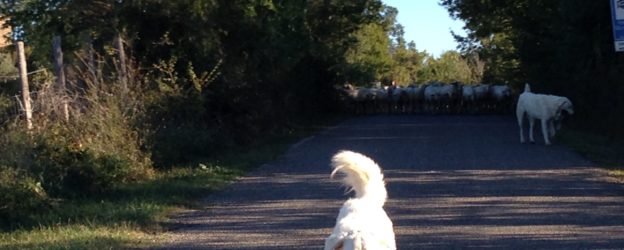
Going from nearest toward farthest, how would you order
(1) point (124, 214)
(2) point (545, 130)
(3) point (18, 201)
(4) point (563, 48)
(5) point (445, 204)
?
(1) point (124, 214), (5) point (445, 204), (3) point (18, 201), (2) point (545, 130), (4) point (563, 48)

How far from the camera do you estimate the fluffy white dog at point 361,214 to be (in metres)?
7.19

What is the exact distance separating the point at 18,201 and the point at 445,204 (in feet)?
19.3

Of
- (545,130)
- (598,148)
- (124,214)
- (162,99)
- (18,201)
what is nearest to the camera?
(124,214)

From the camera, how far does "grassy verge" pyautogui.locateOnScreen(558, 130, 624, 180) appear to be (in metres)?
19.7

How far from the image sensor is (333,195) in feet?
52.3

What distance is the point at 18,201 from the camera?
15.1m

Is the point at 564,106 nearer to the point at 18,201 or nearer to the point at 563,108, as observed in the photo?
the point at 563,108

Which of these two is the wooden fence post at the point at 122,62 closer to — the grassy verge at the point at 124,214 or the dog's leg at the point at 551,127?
the grassy verge at the point at 124,214

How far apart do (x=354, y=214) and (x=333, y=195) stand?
8283 mm

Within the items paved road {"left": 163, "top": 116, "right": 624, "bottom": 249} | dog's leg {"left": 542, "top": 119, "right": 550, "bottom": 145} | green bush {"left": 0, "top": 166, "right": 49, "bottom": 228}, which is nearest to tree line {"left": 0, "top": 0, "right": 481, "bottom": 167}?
paved road {"left": 163, "top": 116, "right": 624, "bottom": 249}

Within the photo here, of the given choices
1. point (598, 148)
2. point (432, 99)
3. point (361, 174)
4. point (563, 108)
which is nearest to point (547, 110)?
point (563, 108)

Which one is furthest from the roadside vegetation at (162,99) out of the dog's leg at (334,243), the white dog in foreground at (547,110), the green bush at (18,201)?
the dog's leg at (334,243)

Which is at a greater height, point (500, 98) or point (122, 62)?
point (122, 62)

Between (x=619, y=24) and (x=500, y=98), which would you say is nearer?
(x=619, y=24)
